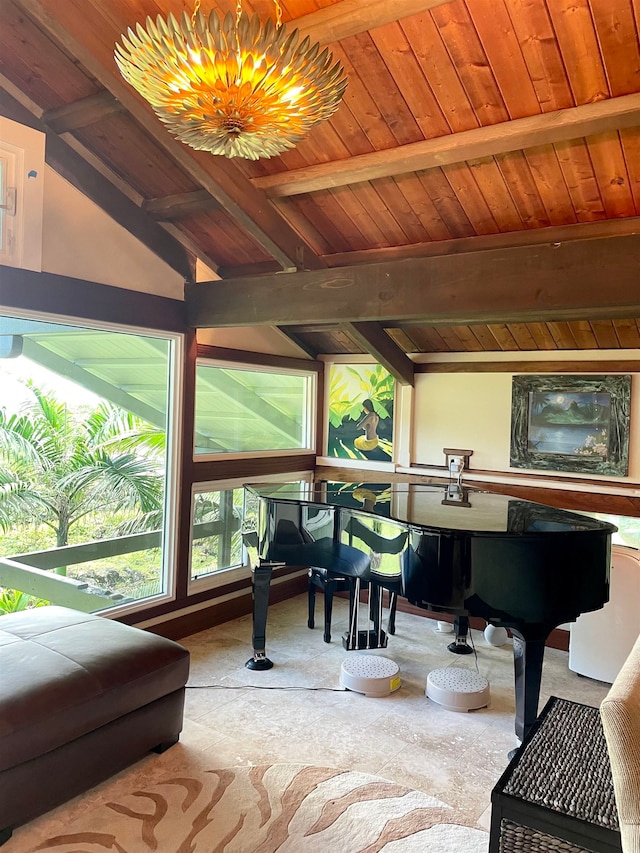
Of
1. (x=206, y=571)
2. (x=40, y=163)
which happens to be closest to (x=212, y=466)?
(x=206, y=571)

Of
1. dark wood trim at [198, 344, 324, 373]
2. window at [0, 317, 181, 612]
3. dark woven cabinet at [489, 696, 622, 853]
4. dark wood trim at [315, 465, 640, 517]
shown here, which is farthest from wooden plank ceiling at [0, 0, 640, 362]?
dark woven cabinet at [489, 696, 622, 853]

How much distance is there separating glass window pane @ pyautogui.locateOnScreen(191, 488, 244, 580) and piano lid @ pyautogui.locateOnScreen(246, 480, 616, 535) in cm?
65

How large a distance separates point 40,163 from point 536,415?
3751mm

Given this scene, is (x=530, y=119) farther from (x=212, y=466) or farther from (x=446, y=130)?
(x=212, y=466)

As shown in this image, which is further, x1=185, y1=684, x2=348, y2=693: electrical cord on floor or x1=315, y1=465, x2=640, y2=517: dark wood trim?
x1=315, y1=465, x2=640, y2=517: dark wood trim

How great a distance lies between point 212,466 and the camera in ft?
15.9

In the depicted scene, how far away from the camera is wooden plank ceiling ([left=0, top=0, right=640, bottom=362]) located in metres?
2.54

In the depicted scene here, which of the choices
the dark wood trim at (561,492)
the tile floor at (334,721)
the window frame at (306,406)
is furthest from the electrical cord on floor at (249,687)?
the dark wood trim at (561,492)

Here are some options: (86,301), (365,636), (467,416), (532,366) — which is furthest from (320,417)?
(86,301)

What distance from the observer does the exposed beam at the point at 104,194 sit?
11.6ft

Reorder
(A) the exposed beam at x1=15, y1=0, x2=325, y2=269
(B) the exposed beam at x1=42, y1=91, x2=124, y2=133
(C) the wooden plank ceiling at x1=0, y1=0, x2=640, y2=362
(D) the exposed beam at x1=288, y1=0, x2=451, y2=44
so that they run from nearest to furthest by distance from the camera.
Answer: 1. (D) the exposed beam at x1=288, y1=0, x2=451, y2=44
2. (C) the wooden plank ceiling at x1=0, y1=0, x2=640, y2=362
3. (A) the exposed beam at x1=15, y1=0, x2=325, y2=269
4. (B) the exposed beam at x1=42, y1=91, x2=124, y2=133

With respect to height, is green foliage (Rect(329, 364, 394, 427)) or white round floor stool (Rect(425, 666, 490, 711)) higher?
green foliage (Rect(329, 364, 394, 427))

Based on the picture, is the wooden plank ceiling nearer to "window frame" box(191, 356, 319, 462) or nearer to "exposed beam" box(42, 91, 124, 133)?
"exposed beam" box(42, 91, 124, 133)

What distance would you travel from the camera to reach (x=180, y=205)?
3971 mm
